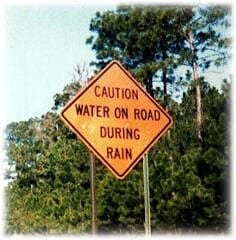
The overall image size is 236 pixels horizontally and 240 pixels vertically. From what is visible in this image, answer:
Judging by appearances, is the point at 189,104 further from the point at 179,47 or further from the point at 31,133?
the point at 31,133

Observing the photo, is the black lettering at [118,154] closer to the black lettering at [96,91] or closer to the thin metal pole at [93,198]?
the thin metal pole at [93,198]

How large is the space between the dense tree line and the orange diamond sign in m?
9.71

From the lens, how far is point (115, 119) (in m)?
4.79

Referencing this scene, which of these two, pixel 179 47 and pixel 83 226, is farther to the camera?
pixel 179 47

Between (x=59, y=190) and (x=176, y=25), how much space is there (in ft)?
22.0

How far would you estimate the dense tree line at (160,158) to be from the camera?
49.3 feet

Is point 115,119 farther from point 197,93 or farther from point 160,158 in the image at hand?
point 197,93

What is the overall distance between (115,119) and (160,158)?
10.9 meters

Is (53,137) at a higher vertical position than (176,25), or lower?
lower

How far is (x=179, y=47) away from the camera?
20734mm

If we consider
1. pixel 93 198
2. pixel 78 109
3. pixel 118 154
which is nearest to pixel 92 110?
pixel 78 109

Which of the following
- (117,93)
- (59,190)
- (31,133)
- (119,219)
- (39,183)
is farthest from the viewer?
(31,133)

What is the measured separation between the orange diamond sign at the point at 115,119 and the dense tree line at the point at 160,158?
971 cm

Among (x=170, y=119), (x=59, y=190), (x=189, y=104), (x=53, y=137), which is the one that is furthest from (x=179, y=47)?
(x=170, y=119)
